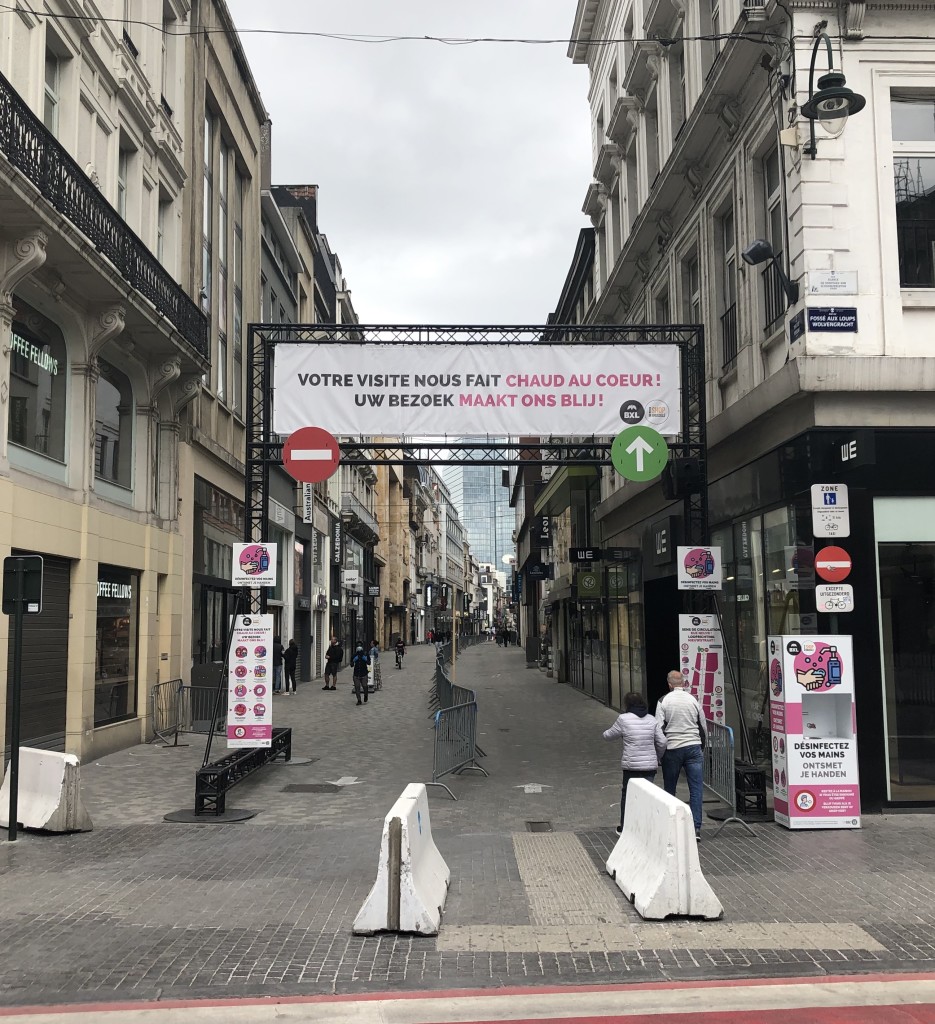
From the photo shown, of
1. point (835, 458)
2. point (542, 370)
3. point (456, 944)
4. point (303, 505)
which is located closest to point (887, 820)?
point (835, 458)

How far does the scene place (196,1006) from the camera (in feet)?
19.1

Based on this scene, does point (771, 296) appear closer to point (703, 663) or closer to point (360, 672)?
point (703, 663)

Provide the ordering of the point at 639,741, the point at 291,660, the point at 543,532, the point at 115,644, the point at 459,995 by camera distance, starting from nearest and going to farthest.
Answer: the point at 459,995 → the point at 639,741 → the point at 115,644 → the point at 291,660 → the point at 543,532

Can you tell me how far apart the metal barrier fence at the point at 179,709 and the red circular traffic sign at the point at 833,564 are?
1199cm

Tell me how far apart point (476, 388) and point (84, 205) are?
21.5ft

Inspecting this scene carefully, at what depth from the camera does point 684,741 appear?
10344 millimetres

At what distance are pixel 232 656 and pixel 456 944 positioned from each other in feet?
25.0

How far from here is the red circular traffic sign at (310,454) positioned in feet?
45.7

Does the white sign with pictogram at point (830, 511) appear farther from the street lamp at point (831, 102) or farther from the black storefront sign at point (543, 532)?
the black storefront sign at point (543, 532)

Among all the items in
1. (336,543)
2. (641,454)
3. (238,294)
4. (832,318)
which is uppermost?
(238,294)

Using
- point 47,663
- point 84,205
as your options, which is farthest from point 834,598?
point 84,205

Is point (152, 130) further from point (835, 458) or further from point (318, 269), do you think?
point (318, 269)

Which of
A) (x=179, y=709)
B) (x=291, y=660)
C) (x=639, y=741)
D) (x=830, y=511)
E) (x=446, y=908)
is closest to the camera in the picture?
(x=446, y=908)

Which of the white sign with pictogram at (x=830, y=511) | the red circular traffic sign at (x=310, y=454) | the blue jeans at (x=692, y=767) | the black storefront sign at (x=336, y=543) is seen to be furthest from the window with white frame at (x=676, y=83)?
the black storefront sign at (x=336, y=543)
